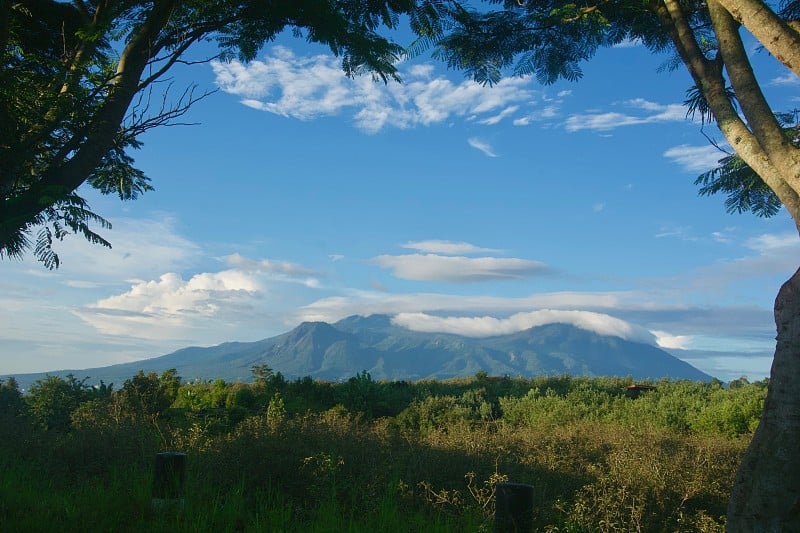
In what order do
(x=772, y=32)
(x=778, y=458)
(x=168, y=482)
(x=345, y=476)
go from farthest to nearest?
1. (x=345, y=476)
2. (x=772, y=32)
3. (x=168, y=482)
4. (x=778, y=458)

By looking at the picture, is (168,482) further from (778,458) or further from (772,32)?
(772,32)

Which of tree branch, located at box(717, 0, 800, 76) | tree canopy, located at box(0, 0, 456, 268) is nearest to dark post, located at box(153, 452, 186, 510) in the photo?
tree canopy, located at box(0, 0, 456, 268)

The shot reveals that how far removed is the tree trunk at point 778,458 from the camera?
5.23m

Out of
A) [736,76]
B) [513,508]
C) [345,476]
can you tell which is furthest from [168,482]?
[736,76]

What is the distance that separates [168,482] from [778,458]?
A: 19.5 feet

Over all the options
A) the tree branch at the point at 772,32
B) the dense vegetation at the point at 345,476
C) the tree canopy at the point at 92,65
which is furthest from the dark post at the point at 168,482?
the tree branch at the point at 772,32

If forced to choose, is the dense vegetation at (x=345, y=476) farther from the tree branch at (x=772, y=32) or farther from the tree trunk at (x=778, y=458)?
the tree branch at (x=772, y=32)

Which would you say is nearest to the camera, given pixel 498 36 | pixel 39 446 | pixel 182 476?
pixel 182 476

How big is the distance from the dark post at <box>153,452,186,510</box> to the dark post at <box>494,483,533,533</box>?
3.47m

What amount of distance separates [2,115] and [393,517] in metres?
6.88

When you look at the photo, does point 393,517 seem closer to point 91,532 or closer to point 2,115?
point 91,532

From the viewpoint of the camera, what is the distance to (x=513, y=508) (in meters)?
4.29

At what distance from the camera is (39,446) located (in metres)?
9.34

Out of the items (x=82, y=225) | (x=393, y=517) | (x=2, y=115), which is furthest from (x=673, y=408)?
(x=2, y=115)
